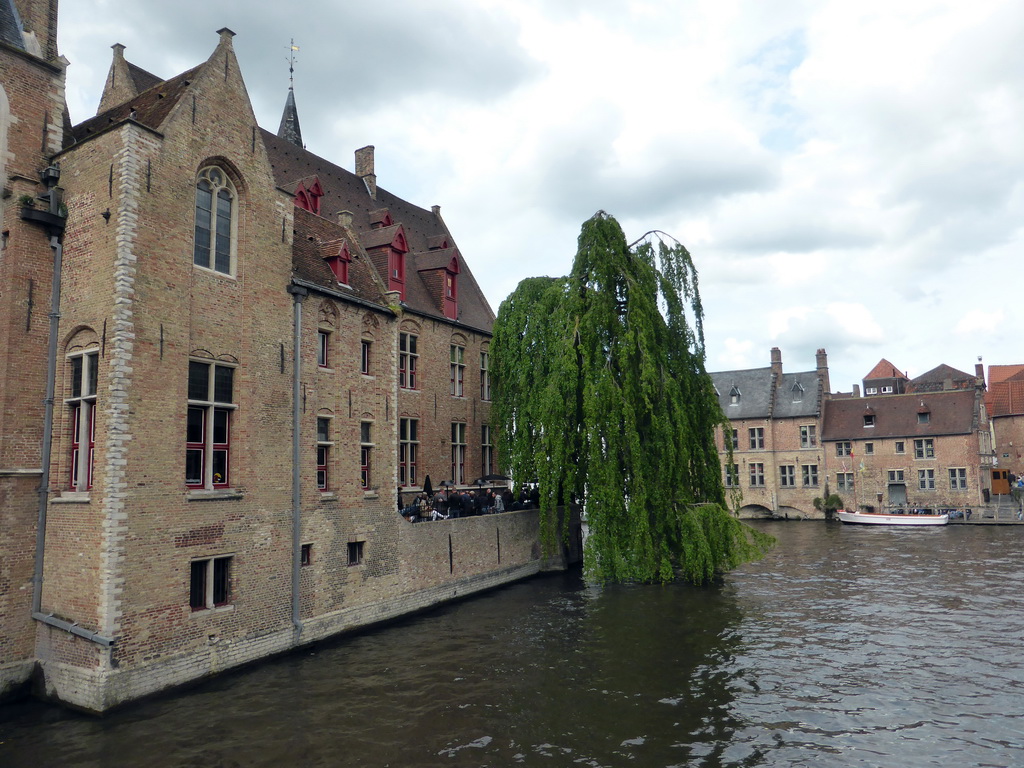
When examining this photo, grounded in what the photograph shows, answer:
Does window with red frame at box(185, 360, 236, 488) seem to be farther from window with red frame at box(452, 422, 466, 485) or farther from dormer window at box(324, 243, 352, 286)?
window with red frame at box(452, 422, 466, 485)

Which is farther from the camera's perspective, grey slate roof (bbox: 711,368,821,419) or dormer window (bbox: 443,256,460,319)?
grey slate roof (bbox: 711,368,821,419)

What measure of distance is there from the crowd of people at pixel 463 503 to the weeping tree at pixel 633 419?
2.64 m

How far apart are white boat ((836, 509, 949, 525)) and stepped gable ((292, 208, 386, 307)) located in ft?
122

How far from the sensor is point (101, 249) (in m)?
12.7

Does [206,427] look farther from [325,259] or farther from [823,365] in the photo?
[823,365]

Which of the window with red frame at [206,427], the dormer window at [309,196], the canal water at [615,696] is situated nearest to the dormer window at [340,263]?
the window with red frame at [206,427]

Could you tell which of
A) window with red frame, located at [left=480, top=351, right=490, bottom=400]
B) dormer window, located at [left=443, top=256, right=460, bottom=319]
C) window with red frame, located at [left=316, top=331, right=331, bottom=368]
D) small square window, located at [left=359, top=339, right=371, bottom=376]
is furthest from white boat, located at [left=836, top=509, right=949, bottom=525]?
window with red frame, located at [left=316, top=331, right=331, bottom=368]

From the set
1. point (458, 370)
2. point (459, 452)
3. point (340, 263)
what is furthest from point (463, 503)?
point (340, 263)

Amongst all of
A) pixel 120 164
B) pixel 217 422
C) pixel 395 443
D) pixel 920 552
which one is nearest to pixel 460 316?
pixel 395 443

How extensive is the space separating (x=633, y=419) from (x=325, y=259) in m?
9.31

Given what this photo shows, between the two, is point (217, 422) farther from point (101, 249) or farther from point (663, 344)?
point (663, 344)

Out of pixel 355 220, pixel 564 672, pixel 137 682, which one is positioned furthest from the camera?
pixel 355 220

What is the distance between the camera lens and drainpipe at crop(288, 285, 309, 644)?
50.8ft

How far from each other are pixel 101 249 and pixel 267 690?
336 inches
